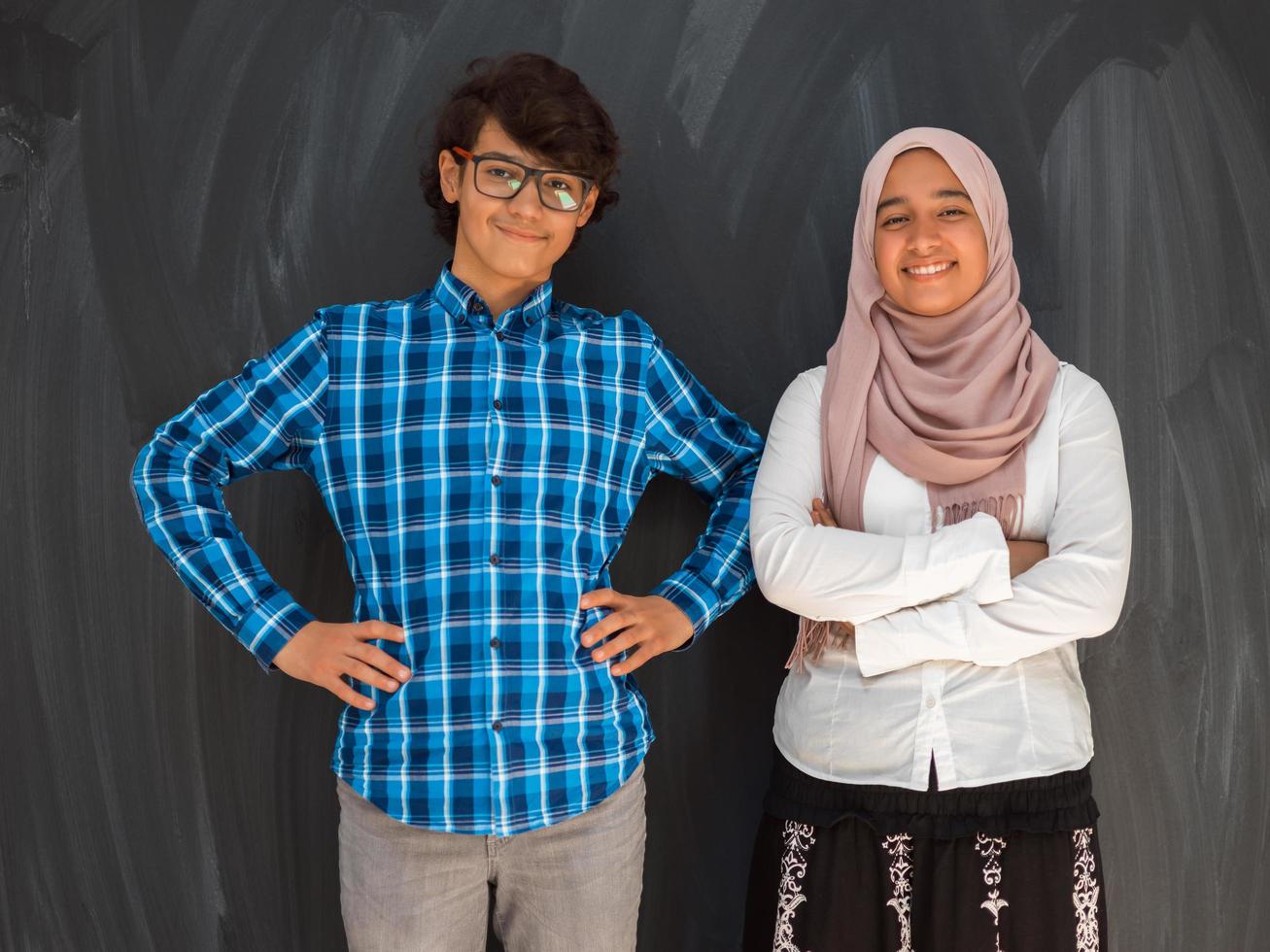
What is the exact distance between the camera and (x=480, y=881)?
163cm

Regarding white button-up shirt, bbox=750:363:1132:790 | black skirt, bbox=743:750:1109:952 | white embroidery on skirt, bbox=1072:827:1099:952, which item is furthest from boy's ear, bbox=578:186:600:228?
white embroidery on skirt, bbox=1072:827:1099:952

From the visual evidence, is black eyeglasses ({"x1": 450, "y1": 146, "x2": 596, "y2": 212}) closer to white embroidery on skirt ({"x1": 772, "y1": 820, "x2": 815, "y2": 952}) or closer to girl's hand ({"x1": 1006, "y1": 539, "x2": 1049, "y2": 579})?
girl's hand ({"x1": 1006, "y1": 539, "x2": 1049, "y2": 579})

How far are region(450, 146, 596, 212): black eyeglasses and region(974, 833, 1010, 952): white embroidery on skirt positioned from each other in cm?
111

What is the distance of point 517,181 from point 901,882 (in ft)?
3.88

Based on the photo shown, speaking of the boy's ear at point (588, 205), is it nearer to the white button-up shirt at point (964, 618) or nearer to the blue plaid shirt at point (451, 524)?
the blue plaid shirt at point (451, 524)

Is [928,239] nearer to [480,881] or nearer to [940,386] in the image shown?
[940,386]

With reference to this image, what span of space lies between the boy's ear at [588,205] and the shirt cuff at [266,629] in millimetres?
769

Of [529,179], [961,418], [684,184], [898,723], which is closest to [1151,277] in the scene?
[961,418]

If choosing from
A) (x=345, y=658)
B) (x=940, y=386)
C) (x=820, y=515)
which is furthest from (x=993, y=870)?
(x=345, y=658)

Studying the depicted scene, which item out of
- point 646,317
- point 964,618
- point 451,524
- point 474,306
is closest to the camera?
point 964,618

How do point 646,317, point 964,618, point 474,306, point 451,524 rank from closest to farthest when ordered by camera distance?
point 964,618 → point 451,524 → point 474,306 → point 646,317

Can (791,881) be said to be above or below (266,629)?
below

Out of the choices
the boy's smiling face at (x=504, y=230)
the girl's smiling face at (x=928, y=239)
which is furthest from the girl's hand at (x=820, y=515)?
the boy's smiling face at (x=504, y=230)

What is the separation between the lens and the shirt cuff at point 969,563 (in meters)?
1.51
